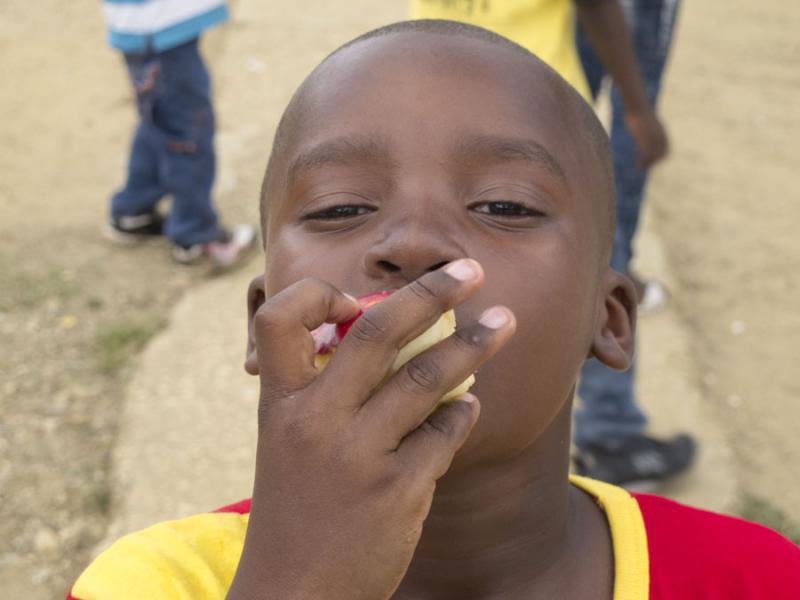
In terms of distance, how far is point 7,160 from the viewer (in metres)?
5.52

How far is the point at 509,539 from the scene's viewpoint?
172 centimetres

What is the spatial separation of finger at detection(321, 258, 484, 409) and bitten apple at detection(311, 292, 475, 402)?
59 millimetres

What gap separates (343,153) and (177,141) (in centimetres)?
304

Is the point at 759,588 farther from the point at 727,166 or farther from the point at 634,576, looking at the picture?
the point at 727,166

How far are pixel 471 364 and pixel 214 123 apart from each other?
3616 mm

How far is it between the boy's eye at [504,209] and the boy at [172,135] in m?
3.01

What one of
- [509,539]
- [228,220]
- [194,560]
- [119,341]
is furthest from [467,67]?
[228,220]

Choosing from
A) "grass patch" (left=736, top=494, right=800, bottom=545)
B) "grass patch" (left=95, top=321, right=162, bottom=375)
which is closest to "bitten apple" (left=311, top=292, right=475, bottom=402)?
"grass patch" (left=736, top=494, right=800, bottom=545)

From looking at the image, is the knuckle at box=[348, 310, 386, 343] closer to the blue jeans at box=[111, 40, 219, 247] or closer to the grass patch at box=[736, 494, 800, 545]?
the grass patch at box=[736, 494, 800, 545]

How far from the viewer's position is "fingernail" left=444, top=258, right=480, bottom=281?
1.16 meters

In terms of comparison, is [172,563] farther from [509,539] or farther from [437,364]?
[437,364]

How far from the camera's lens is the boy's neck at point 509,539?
166cm

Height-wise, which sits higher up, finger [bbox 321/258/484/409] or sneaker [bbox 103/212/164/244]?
finger [bbox 321/258/484/409]

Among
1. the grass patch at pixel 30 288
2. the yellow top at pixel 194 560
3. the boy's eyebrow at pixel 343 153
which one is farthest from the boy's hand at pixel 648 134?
the grass patch at pixel 30 288
